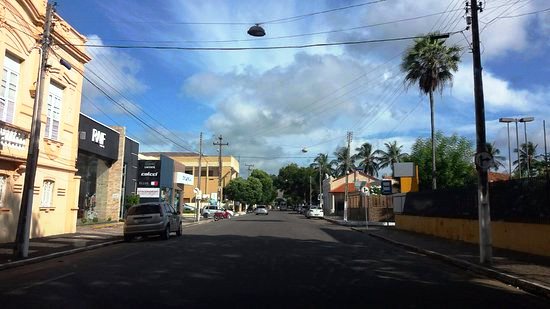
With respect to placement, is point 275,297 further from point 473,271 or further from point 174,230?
point 174,230

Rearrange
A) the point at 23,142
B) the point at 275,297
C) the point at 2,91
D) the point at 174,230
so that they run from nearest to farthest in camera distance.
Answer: the point at 275,297, the point at 2,91, the point at 23,142, the point at 174,230

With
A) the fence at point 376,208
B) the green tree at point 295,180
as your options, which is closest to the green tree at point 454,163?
the fence at point 376,208

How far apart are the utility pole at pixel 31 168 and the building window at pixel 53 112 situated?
801 centimetres

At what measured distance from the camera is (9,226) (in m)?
20.1

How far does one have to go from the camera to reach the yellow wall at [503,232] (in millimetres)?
15739

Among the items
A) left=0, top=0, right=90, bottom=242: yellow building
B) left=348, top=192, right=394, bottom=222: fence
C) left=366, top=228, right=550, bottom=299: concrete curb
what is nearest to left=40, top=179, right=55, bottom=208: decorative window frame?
left=0, top=0, right=90, bottom=242: yellow building

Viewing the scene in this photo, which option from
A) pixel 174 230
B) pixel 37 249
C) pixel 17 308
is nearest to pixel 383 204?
pixel 174 230

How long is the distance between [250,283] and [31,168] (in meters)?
8.40

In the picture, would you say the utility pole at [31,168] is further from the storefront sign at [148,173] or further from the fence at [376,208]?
the fence at [376,208]

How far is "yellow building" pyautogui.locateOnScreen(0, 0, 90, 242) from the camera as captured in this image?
19.7m

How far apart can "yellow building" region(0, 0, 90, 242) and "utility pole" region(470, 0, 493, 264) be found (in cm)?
1397

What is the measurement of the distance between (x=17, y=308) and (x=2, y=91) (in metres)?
13.5

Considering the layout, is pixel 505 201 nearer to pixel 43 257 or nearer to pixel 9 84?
pixel 43 257

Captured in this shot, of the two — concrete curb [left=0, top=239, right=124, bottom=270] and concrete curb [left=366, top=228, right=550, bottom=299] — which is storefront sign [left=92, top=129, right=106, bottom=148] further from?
concrete curb [left=366, top=228, right=550, bottom=299]
